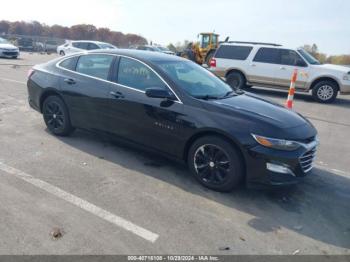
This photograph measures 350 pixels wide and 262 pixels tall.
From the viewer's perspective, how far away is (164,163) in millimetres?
5102

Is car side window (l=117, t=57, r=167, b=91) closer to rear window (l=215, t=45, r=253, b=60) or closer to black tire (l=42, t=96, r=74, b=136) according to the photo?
black tire (l=42, t=96, r=74, b=136)

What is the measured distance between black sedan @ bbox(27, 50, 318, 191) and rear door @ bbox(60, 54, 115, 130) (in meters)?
0.02

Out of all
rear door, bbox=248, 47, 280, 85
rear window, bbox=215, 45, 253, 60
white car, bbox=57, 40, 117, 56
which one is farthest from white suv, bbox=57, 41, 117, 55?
rear door, bbox=248, 47, 280, 85

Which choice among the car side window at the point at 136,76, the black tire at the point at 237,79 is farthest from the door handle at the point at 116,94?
the black tire at the point at 237,79

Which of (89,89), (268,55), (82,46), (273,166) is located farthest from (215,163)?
(82,46)

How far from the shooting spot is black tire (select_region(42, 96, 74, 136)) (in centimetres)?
576

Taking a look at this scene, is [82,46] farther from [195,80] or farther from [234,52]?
[195,80]

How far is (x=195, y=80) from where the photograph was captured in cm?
499

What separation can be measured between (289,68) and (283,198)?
921 cm

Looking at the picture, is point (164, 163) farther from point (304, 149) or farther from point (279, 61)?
point (279, 61)

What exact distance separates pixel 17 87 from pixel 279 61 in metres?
9.14

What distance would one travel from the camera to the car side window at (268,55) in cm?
1273


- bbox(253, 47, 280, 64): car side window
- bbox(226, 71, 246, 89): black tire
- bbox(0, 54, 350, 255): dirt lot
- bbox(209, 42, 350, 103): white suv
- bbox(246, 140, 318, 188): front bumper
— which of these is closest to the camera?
bbox(0, 54, 350, 255): dirt lot

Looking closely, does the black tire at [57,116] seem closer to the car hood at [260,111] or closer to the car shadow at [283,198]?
the car shadow at [283,198]
